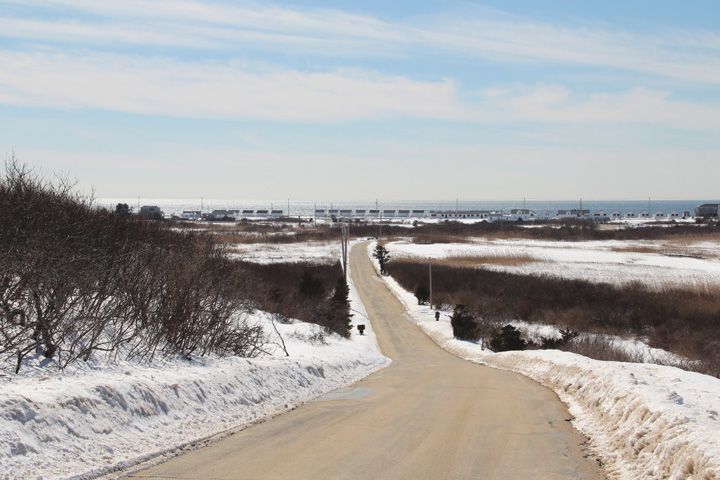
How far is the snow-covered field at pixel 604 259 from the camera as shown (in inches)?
2048

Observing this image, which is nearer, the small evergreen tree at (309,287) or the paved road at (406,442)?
the paved road at (406,442)

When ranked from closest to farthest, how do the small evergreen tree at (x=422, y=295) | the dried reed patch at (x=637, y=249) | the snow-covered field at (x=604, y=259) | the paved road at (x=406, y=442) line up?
the paved road at (x=406, y=442), the snow-covered field at (x=604, y=259), the small evergreen tree at (x=422, y=295), the dried reed patch at (x=637, y=249)

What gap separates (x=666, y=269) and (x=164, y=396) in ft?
194

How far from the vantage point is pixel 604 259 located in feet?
233

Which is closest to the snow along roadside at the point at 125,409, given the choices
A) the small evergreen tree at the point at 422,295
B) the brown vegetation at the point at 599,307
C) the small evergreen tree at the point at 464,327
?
the brown vegetation at the point at 599,307

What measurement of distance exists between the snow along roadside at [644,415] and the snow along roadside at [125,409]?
494cm

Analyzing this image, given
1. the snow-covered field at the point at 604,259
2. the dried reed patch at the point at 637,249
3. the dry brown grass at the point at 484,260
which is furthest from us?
Answer: the dried reed patch at the point at 637,249

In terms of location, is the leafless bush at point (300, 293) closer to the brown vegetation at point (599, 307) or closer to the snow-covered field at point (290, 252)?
the snow-covered field at point (290, 252)

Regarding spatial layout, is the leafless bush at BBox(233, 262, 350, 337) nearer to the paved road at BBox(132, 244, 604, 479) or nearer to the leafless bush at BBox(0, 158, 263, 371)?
the leafless bush at BBox(0, 158, 263, 371)

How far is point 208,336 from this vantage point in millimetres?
13156

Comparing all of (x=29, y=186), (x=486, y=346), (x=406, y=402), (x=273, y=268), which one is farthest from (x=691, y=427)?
(x=273, y=268)

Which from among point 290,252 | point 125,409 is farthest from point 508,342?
point 290,252

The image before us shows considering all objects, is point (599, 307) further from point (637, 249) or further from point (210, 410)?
point (637, 249)

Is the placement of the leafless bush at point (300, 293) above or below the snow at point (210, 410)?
below
